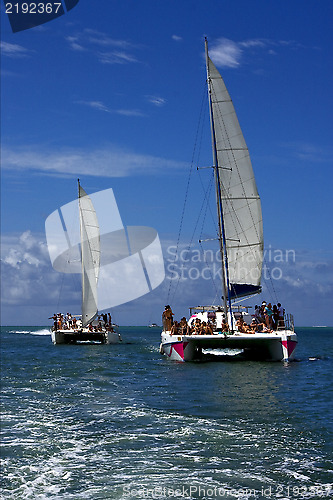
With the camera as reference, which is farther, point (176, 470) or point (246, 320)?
point (246, 320)

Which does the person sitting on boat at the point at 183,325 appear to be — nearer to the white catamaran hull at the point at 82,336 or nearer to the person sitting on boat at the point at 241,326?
the person sitting on boat at the point at 241,326

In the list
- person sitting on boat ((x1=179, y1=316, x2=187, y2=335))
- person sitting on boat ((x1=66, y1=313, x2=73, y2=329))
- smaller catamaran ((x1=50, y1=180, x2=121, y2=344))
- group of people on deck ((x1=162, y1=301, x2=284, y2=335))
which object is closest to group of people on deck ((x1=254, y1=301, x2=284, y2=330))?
group of people on deck ((x1=162, y1=301, x2=284, y2=335))

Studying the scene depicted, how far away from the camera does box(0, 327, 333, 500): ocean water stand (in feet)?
29.5

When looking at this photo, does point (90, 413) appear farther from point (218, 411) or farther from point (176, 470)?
point (176, 470)

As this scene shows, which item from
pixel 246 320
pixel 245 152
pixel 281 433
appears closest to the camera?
pixel 281 433

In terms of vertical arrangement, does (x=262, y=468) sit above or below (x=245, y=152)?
below

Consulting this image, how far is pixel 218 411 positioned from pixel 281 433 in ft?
9.65

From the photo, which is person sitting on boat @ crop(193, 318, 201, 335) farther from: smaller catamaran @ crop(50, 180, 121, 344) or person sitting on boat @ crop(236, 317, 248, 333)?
smaller catamaran @ crop(50, 180, 121, 344)

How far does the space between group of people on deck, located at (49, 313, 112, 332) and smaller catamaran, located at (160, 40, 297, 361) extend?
20647mm

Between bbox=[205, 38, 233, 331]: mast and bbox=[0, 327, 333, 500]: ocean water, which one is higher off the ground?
bbox=[205, 38, 233, 331]: mast

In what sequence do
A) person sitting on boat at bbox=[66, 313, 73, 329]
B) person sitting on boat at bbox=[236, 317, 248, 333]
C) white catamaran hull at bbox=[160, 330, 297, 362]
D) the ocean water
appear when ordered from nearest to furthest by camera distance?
the ocean water
white catamaran hull at bbox=[160, 330, 297, 362]
person sitting on boat at bbox=[236, 317, 248, 333]
person sitting on boat at bbox=[66, 313, 73, 329]

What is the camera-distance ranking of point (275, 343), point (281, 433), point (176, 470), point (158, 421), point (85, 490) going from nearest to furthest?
point (85, 490)
point (176, 470)
point (281, 433)
point (158, 421)
point (275, 343)

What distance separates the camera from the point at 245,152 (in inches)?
1414

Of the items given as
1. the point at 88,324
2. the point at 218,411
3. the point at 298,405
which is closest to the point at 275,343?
the point at 298,405
